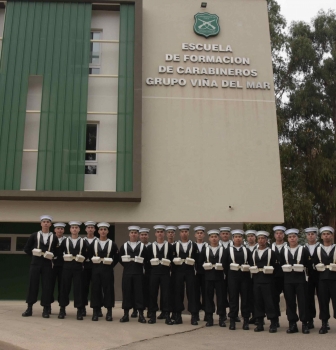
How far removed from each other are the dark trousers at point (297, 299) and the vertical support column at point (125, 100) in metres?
5.96

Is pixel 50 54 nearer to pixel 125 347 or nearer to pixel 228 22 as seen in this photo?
pixel 228 22

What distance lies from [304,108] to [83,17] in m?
14.2

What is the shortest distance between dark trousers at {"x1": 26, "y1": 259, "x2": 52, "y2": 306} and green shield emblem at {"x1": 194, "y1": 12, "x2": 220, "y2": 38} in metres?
9.22

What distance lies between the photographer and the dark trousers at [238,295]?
9133 millimetres

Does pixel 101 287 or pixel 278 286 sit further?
pixel 101 287

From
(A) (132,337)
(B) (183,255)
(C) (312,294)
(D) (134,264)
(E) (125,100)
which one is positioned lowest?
(A) (132,337)

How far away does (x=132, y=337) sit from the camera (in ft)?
26.5

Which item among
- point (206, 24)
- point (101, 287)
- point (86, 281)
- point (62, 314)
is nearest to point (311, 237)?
point (101, 287)

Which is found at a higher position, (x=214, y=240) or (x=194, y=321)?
(x=214, y=240)

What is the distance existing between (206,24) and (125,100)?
3951 mm

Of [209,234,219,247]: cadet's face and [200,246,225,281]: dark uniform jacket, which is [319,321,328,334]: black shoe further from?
[209,234,219,247]: cadet's face

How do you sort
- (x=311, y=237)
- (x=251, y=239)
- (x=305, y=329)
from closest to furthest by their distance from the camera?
(x=305, y=329)
(x=311, y=237)
(x=251, y=239)

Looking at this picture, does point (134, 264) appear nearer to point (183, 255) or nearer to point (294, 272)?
point (183, 255)

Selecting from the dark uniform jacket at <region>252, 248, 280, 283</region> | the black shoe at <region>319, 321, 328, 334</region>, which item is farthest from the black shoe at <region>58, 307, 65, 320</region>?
the black shoe at <region>319, 321, 328, 334</region>
